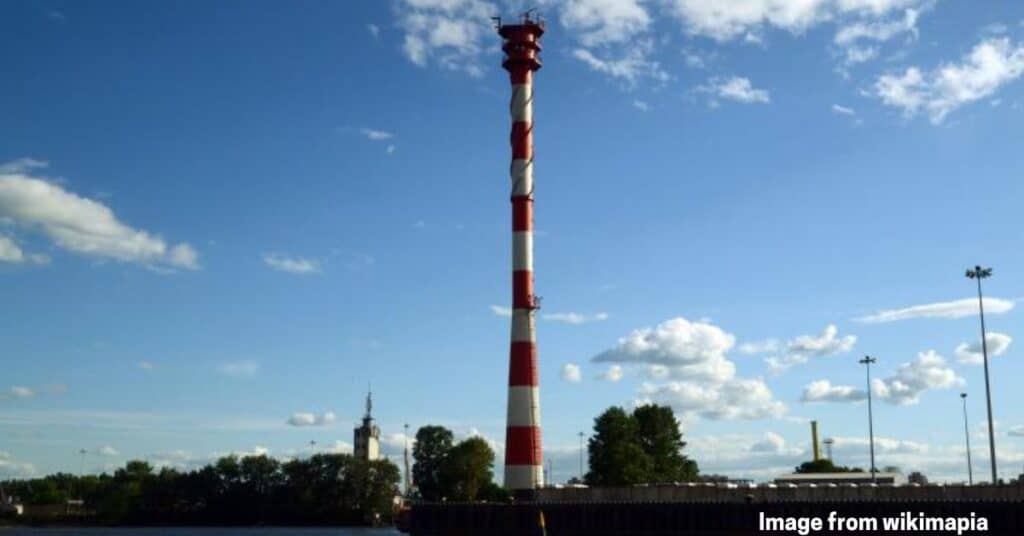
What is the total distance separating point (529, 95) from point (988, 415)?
42069mm

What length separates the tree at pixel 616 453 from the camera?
119 metres

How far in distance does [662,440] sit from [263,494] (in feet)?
258

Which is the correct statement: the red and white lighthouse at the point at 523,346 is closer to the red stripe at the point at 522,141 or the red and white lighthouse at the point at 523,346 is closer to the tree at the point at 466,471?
the red stripe at the point at 522,141

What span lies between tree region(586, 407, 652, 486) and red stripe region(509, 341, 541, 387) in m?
38.2

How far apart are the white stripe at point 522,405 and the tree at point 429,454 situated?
71.5 m

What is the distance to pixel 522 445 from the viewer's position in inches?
3322

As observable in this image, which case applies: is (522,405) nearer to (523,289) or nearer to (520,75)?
(523,289)

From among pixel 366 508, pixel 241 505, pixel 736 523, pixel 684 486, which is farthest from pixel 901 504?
pixel 241 505

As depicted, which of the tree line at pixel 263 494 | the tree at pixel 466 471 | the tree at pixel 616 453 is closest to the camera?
the tree at pixel 616 453

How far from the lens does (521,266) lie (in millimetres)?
84375

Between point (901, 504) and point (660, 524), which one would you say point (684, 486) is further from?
point (901, 504)

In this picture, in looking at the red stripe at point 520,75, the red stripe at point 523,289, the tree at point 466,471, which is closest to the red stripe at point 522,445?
the red stripe at point 523,289

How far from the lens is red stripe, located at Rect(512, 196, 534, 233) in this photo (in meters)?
84.8

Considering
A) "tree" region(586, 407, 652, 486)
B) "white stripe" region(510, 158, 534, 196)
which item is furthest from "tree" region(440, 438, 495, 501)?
"white stripe" region(510, 158, 534, 196)
